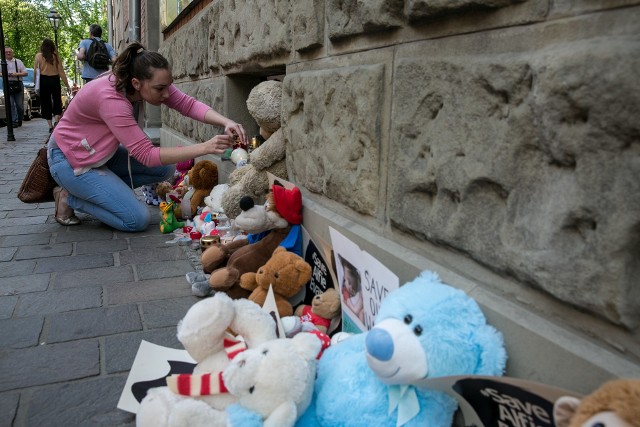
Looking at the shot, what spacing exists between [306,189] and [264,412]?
138 centimetres

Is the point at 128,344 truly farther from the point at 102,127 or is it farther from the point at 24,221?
the point at 24,221

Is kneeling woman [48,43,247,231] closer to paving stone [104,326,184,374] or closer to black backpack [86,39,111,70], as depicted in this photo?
paving stone [104,326,184,374]

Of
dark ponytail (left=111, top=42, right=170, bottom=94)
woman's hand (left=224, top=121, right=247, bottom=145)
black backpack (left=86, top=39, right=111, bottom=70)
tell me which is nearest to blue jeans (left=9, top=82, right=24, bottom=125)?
black backpack (left=86, top=39, right=111, bottom=70)

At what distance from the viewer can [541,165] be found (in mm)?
1175

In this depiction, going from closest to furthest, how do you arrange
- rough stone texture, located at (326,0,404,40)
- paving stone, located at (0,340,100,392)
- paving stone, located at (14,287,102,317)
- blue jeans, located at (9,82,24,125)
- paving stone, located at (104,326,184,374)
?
1. rough stone texture, located at (326,0,404,40)
2. paving stone, located at (0,340,100,392)
3. paving stone, located at (104,326,184,374)
4. paving stone, located at (14,287,102,317)
5. blue jeans, located at (9,82,24,125)

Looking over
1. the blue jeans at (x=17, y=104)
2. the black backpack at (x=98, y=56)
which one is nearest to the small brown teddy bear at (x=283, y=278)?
the black backpack at (x=98, y=56)

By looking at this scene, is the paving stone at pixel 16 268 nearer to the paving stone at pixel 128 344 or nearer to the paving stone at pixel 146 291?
the paving stone at pixel 146 291

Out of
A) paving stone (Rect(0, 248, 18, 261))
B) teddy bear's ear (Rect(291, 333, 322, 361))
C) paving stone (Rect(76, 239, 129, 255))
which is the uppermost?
teddy bear's ear (Rect(291, 333, 322, 361))

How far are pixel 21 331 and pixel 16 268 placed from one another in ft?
3.27

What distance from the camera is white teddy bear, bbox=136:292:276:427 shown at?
4.93ft

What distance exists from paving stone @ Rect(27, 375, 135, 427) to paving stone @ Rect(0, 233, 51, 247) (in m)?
2.15

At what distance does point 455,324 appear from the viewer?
4.18 feet

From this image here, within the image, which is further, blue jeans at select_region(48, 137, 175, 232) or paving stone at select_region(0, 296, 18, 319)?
blue jeans at select_region(48, 137, 175, 232)

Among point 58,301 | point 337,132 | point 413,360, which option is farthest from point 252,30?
point 413,360
